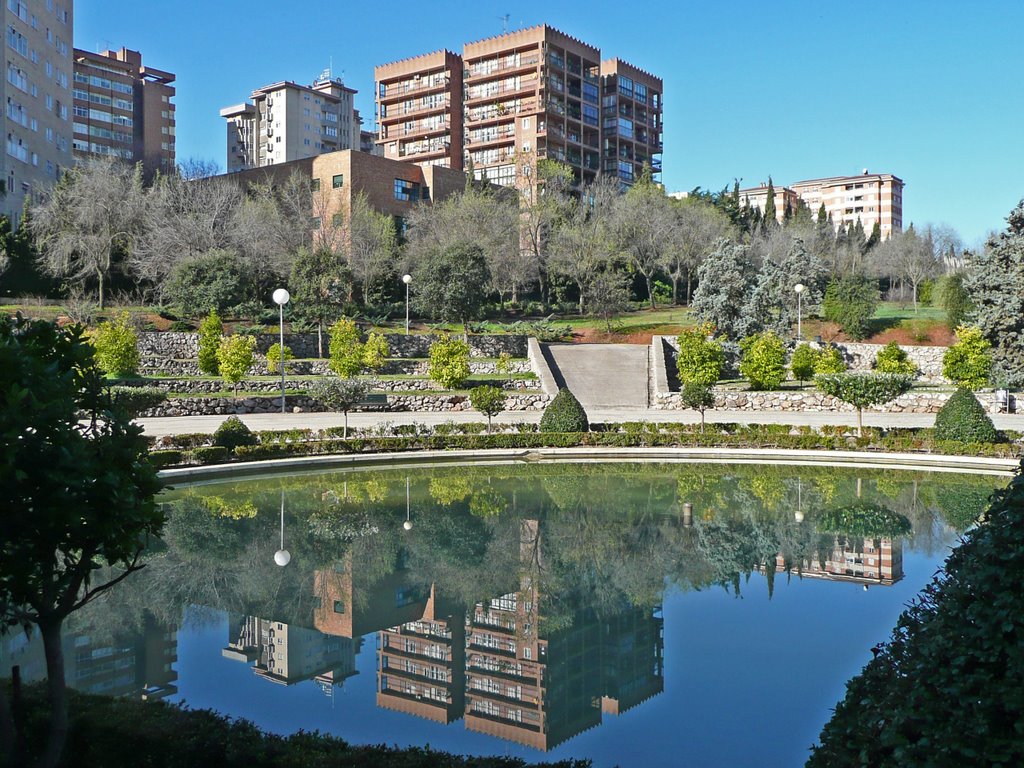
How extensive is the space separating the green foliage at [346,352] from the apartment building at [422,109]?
40.2 metres

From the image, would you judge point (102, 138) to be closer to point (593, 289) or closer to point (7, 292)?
point (7, 292)

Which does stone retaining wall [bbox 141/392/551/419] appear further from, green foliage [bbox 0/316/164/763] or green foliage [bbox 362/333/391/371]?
green foliage [bbox 0/316/164/763]

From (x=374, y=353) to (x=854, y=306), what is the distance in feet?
71.5

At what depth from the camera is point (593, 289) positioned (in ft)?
143

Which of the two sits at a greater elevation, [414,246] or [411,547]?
[414,246]

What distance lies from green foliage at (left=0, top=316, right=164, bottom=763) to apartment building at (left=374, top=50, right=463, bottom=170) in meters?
66.4

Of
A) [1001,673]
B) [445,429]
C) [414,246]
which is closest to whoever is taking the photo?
[1001,673]

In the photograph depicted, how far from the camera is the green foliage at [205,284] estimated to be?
118ft

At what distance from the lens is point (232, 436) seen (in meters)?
19.3

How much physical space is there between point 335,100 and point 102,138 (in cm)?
2564

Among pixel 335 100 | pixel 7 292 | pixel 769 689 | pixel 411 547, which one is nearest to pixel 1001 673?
pixel 769 689

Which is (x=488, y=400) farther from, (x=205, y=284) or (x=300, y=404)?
(x=205, y=284)

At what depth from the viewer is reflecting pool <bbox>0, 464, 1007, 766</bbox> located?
6625 millimetres

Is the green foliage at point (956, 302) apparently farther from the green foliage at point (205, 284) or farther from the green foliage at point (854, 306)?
the green foliage at point (205, 284)
